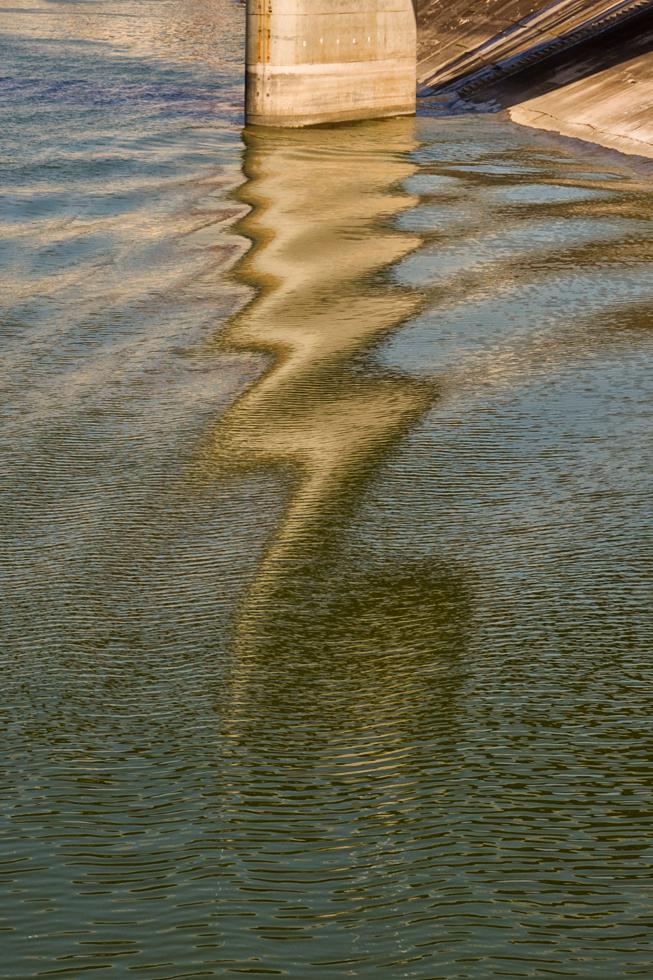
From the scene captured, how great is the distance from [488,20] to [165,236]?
29.6 metres

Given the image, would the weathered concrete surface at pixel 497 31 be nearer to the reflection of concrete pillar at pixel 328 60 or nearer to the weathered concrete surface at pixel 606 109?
the weathered concrete surface at pixel 606 109

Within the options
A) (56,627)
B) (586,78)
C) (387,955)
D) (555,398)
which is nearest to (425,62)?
(586,78)

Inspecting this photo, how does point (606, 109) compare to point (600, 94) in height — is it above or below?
below

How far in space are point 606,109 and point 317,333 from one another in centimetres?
2120

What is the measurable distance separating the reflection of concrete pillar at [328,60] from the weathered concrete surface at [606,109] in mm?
3916

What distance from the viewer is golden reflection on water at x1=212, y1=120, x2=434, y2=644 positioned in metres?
13.7

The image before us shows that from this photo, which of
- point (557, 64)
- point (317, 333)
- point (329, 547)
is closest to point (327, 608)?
point (329, 547)

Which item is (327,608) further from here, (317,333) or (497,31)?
(497,31)

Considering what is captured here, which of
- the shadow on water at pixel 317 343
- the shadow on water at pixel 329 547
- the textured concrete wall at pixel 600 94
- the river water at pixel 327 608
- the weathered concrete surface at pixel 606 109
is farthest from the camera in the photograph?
the textured concrete wall at pixel 600 94

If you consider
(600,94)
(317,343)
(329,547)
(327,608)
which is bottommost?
(327,608)

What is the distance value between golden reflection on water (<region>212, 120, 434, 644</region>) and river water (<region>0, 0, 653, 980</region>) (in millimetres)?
69

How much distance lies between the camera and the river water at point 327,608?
771 cm

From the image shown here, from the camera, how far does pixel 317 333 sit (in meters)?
19.9

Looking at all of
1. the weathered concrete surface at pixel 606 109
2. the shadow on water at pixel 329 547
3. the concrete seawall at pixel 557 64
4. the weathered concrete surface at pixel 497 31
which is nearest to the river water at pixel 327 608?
the shadow on water at pixel 329 547
